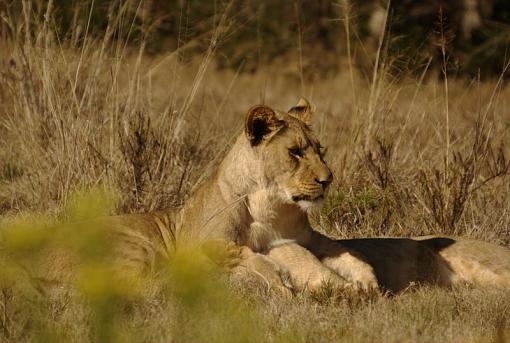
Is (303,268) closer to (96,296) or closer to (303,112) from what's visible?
(303,112)

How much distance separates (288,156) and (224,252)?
0.58 m

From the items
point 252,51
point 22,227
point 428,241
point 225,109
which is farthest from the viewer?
point 252,51

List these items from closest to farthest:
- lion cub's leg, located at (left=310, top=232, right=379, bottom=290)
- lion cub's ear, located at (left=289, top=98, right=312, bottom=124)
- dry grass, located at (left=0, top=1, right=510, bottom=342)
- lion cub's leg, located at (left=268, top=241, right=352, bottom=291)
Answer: dry grass, located at (left=0, top=1, right=510, bottom=342)
lion cub's leg, located at (left=268, top=241, right=352, bottom=291)
lion cub's leg, located at (left=310, top=232, right=379, bottom=290)
lion cub's ear, located at (left=289, top=98, right=312, bottom=124)

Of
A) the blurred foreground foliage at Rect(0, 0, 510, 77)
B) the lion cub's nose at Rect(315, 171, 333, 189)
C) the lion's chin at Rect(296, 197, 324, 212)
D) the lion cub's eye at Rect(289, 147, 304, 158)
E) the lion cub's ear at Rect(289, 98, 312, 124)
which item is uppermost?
the lion cub's ear at Rect(289, 98, 312, 124)

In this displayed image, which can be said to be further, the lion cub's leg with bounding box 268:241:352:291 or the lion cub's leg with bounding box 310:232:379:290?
the lion cub's leg with bounding box 310:232:379:290

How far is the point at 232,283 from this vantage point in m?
5.32

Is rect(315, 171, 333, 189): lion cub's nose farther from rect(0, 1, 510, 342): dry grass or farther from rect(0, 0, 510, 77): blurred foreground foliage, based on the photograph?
rect(0, 0, 510, 77): blurred foreground foliage

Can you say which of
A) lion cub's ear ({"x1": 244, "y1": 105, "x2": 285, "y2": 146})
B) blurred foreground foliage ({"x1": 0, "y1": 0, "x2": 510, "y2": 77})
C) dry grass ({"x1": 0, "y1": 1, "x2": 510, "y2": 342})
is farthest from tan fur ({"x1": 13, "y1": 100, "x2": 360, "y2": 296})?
blurred foreground foliage ({"x1": 0, "y1": 0, "x2": 510, "y2": 77})

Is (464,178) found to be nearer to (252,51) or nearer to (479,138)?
(479,138)

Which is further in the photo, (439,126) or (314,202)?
(439,126)

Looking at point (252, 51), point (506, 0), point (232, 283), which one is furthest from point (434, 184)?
point (506, 0)

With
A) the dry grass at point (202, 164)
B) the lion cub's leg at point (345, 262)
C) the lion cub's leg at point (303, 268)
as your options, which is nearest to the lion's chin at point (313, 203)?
the lion cub's leg at point (303, 268)

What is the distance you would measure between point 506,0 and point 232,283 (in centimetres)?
1162

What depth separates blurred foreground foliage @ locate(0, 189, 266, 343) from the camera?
2.98 meters
